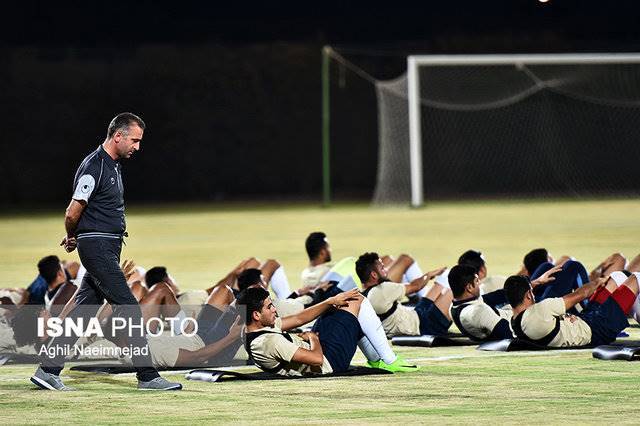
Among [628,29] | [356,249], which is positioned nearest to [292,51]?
[628,29]

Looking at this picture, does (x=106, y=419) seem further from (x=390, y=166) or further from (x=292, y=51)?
(x=292, y=51)

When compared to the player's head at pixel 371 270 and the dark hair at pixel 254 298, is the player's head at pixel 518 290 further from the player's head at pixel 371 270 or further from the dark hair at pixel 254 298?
the dark hair at pixel 254 298

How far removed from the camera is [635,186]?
4359cm

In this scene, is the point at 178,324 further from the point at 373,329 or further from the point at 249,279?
the point at 373,329

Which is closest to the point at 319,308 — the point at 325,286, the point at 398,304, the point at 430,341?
the point at 430,341

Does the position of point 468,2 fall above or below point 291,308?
above

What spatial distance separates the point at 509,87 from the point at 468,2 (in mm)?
12228

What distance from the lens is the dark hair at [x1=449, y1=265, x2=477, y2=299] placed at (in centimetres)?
1141

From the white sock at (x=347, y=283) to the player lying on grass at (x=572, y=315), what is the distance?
2073mm

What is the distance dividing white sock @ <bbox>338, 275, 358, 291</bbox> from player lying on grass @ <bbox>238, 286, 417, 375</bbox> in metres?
2.60

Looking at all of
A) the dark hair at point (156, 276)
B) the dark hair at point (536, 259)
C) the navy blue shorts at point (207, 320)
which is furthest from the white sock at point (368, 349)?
the dark hair at point (536, 259)

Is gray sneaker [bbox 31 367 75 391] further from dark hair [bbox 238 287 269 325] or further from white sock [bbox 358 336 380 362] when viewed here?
white sock [bbox 358 336 380 362]

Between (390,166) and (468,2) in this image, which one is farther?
(468,2)

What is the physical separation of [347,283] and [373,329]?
2.87 m
